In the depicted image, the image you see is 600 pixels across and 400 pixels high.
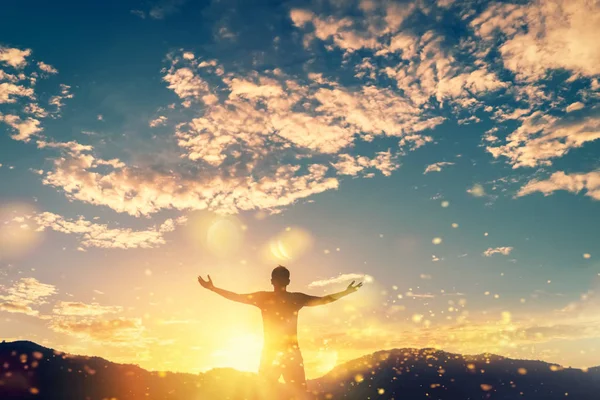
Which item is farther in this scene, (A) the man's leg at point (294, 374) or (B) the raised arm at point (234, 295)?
(B) the raised arm at point (234, 295)

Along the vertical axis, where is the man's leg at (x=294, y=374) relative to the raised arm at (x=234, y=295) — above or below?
below

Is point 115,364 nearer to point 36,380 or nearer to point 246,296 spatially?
point 36,380

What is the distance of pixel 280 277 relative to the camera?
7.91m

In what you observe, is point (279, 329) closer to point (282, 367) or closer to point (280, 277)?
point (282, 367)

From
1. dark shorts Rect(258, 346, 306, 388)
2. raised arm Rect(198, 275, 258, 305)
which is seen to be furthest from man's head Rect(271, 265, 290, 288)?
dark shorts Rect(258, 346, 306, 388)

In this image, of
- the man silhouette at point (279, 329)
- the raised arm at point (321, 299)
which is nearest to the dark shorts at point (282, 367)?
the man silhouette at point (279, 329)

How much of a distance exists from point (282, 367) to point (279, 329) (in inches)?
30.4

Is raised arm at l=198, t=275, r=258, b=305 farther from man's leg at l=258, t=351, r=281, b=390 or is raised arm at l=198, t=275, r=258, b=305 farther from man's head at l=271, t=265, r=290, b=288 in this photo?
man's leg at l=258, t=351, r=281, b=390

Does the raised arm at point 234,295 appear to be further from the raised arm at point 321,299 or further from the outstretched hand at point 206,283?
the raised arm at point 321,299

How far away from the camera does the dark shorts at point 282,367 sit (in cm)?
771

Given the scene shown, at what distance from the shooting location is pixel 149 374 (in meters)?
66.4

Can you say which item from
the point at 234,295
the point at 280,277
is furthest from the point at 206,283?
the point at 280,277

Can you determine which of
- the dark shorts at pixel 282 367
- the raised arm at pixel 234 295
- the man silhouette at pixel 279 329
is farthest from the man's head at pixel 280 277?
the dark shorts at pixel 282 367

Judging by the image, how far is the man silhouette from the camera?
7.74 metres
